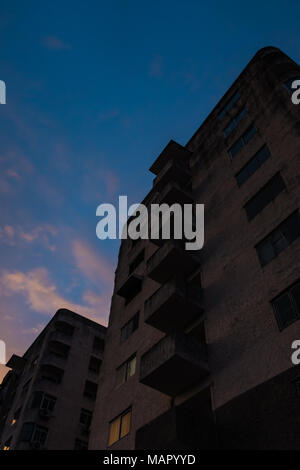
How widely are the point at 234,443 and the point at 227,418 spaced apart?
94 centimetres

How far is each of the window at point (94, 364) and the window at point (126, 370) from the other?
21684mm

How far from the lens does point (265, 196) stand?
1934 cm

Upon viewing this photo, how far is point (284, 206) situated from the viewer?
1756 cm

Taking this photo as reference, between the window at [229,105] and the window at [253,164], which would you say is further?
the window at [229,105]

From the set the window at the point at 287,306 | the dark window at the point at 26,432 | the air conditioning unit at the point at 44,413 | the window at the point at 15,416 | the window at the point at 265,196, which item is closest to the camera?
the window at the point at 287,306

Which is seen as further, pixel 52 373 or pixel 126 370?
pixel 52 373

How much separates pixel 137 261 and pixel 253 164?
1301 cm

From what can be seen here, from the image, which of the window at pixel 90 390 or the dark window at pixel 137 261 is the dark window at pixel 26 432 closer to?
the window at pixel 90 390

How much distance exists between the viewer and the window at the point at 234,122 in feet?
84.3

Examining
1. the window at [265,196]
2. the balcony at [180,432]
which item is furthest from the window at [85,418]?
the window at [265,196]

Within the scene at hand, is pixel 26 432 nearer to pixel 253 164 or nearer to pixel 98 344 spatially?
pixel 98 344

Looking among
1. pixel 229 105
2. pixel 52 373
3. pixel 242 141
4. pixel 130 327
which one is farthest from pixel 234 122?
pixel 52 373

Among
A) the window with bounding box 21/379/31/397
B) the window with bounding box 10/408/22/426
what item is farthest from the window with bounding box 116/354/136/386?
the window with bounding box 21/379/31/397
